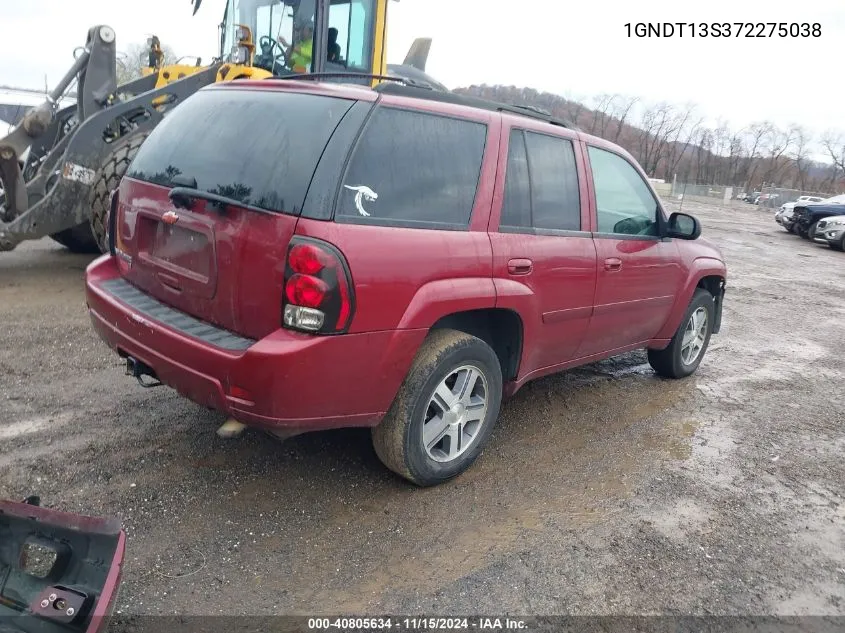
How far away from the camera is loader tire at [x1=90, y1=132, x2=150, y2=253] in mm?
5961

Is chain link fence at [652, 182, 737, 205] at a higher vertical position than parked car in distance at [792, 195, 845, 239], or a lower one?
higher

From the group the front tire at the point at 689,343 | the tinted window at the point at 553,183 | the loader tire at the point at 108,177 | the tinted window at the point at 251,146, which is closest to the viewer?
the tinted window at the point at 251,146

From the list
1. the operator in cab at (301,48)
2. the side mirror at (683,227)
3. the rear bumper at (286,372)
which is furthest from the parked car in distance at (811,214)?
the rear bumper at (286,372)

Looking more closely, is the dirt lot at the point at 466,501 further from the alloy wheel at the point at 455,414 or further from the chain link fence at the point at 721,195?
the chain link fence at the point at 721,195

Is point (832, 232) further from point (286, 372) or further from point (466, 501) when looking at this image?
point (286, 372)

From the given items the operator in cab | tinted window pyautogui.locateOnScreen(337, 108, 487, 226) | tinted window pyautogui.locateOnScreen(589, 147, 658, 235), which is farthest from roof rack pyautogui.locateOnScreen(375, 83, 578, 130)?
the operator in cab

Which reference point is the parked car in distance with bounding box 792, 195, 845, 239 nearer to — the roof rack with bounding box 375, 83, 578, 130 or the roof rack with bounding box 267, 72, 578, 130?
the roof rack with bounding box 375, 83, 578, 130

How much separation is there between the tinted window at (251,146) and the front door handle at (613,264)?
199 cm

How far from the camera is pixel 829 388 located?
5707 millimetres

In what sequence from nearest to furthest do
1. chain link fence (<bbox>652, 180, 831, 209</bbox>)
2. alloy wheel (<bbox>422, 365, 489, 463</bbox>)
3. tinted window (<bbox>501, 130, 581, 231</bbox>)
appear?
alloy wheel (<bbox>422, 365, 489, 463</bbox>)
tinted window (<bbox>501, 130, 581, 231</bbox>)
chain link fence (<bbox>652, 180, 831, 209</bbox>)

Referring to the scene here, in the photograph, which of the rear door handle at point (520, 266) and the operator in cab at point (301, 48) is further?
the operator in cab at point (301, 48)

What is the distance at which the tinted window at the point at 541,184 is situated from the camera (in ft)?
11.4

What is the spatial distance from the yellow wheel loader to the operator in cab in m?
0.01

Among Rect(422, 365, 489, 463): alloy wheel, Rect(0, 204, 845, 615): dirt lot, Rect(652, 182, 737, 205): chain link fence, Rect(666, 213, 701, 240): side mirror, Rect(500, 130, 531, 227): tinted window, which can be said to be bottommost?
Rect(0, 204, 845, 615): dirt lot
